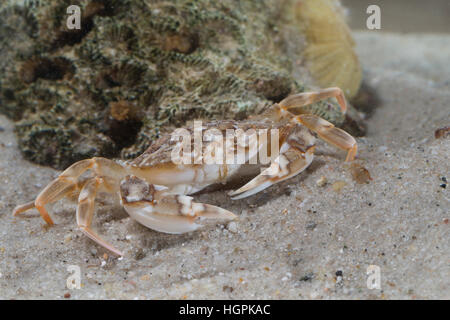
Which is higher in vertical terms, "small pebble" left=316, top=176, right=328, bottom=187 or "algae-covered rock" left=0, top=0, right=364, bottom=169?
"algae-covered rock" left=0, top=0, right=364, bottom=169

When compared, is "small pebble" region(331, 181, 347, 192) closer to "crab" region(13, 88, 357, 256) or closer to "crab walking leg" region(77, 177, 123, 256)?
"crab" region(13, 88, 357, 256)

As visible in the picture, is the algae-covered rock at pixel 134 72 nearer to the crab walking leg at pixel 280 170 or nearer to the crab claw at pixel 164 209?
the crab walking leg at pixel 280 170

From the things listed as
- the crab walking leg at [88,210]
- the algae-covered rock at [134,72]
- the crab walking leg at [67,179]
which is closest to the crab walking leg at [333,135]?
the algae-covered rock at [134,72]

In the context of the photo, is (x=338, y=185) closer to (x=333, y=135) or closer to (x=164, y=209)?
(x=333, y=135)

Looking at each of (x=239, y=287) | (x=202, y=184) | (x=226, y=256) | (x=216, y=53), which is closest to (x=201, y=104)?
(x=216, y=53)

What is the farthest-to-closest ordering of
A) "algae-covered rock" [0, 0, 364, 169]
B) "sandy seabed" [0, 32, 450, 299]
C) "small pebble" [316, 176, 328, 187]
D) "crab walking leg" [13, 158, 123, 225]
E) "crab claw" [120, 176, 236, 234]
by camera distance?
"algae-covered rock" [0, 0, 364, 169] → "small pebble" [316, 176, 328, 187] → "crab walking leg" [13, 158, 123, 225] → "crab claw" [120, 176, 236, 234] → "sandy seabed" [0, 32, 450, 299]

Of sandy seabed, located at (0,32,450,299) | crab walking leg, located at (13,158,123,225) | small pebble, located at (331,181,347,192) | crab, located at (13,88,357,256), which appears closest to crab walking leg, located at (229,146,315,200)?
crab, located at (13,88,357,256)

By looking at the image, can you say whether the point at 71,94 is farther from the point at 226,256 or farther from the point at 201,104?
the point at 226,256

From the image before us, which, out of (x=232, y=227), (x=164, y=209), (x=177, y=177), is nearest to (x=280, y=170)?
(x=232, y=227)

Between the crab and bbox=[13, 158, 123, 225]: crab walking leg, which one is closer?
the crab
